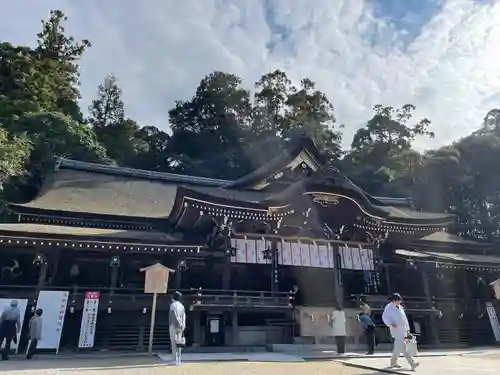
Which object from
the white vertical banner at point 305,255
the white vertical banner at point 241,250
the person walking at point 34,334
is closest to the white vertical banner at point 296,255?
the white vertical banner at point 305,255

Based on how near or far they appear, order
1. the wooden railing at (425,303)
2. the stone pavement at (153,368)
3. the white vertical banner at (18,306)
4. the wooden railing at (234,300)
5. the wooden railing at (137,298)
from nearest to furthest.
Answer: the stone pavement at (153,368) → the white vertical banner at (18,306) → the wooden railing at (137,298) → the wooden railing at (234,300) → the wooden railing at (425,303)

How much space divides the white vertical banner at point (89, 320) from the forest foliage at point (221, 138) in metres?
9.00

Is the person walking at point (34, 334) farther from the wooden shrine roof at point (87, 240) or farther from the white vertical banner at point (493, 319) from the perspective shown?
the white vertical banner at point (493, 319)

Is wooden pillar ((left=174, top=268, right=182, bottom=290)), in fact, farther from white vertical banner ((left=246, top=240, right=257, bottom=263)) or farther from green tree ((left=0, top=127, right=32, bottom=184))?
green tree ((left=0, top=127, right=32, bottom=184))

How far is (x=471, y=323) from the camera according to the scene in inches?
594

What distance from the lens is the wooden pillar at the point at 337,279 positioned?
512 inches

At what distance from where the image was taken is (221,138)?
42.9 metres

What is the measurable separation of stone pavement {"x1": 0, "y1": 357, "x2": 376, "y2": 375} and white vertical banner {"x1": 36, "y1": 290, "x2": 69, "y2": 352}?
3.79 ft

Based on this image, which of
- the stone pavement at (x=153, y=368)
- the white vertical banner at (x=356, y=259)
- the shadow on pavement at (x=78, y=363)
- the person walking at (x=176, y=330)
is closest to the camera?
the stone pavement at (x=153, y=368)

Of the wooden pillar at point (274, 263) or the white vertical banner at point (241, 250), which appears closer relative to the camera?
the white vertical banner at point (241, 250)

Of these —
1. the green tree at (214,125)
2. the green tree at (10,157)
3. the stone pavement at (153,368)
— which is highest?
the green tree at (214,125)

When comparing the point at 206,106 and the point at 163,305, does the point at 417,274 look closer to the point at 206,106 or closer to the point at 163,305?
the point at 163,305

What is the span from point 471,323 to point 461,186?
1189 centimetres

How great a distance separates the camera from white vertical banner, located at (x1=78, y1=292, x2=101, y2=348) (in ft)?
33.1
